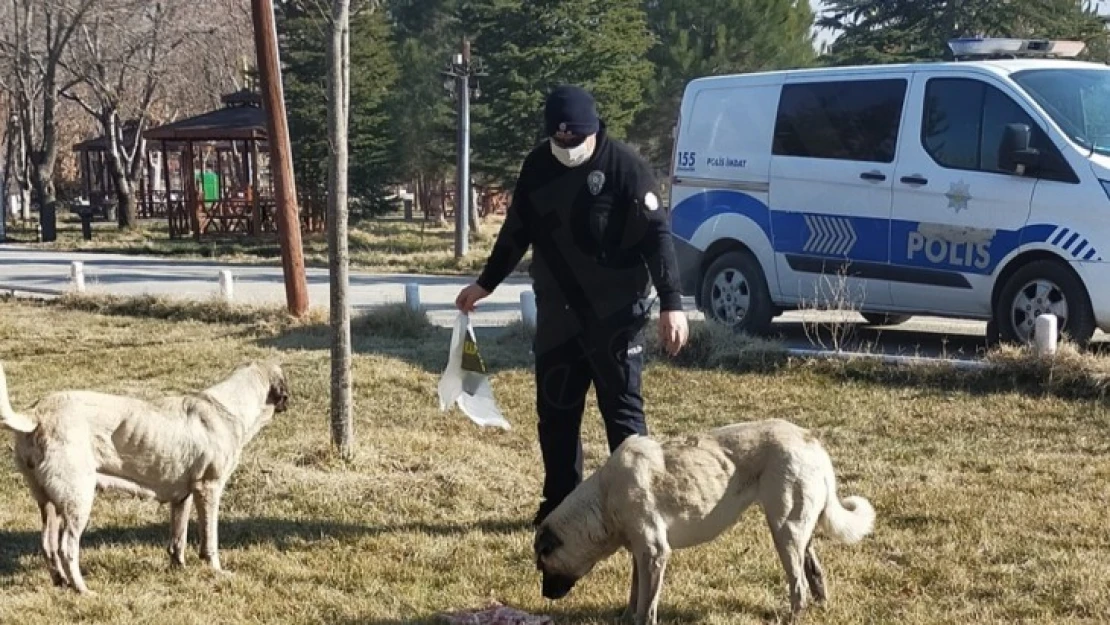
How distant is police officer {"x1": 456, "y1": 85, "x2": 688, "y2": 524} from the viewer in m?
4.36

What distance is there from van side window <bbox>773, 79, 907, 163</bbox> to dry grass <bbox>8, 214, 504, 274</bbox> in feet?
41.6

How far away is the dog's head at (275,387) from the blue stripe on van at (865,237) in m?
5.20

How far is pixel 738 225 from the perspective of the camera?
9.37 metres

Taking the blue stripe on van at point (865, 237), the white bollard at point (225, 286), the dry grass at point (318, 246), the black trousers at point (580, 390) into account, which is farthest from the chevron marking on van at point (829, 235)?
the dry grass at point (318, 246)

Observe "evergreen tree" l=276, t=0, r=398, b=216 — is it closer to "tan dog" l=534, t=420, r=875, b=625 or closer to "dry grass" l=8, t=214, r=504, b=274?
"dry grass" l=8, t=214, r=504, b=274

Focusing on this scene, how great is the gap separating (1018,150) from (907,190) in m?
0.88

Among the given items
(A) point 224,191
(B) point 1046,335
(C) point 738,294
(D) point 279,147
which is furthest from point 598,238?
(A) point 224,191

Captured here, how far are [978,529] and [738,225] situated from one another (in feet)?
16.2

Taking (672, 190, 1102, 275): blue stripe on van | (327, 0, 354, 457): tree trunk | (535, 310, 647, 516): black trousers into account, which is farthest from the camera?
(672, 190, 1102, 275): blue stripe on van

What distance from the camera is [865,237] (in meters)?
8.54

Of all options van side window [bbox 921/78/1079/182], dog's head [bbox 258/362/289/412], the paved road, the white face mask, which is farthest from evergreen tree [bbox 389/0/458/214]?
the white face mask

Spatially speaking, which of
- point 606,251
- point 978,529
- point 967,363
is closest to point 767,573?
point 978,529

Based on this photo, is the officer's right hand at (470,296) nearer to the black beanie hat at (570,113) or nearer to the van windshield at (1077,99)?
the black beanie hat at (570,113)

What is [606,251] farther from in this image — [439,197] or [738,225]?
[439,197]
